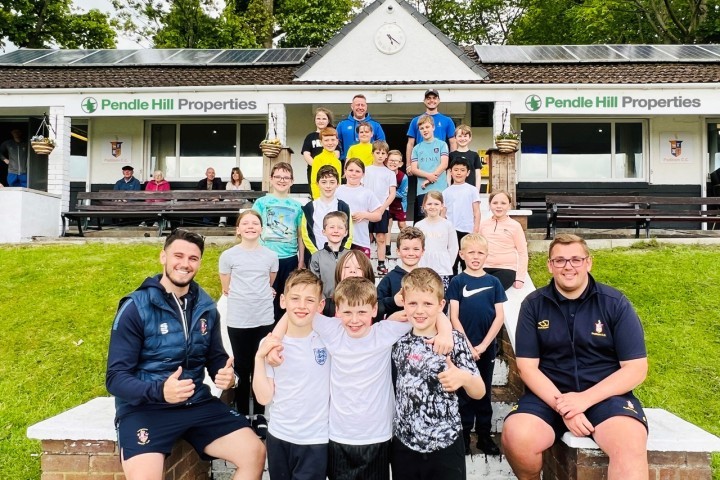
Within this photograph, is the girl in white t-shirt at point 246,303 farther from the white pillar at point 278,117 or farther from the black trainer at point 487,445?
the white pillar at point 278,117

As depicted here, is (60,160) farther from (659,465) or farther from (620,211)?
(659,465)

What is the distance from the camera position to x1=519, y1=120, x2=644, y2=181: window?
12883 millimetres

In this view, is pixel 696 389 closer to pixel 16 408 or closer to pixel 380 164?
pixel 380 164

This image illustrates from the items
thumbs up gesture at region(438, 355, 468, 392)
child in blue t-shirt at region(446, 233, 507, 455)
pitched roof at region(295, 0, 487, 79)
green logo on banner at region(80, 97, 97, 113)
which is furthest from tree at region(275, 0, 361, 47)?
thumbs up gesture at region(438, 355, 468, 392)

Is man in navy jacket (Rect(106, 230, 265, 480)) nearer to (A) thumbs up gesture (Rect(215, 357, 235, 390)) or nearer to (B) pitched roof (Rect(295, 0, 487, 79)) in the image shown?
(A) thumbs up gesture (Rect(215, 357, 235, 390))

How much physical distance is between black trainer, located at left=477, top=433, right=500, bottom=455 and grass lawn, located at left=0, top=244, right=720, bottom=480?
1.58 meters

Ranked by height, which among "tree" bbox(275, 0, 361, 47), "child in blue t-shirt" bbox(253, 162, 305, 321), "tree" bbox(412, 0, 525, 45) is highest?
"tree" bbox(412, 0, 525, 45)

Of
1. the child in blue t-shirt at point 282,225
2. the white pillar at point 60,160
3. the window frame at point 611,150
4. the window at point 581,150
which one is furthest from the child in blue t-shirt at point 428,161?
the white pillar at point 60,160

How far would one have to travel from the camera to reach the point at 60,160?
1119cm

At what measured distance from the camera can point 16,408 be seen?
4.25 meters

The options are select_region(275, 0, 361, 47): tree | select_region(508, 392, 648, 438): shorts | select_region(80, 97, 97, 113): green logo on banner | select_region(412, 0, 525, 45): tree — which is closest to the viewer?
select_region(508, 392, 648, 438): shorts

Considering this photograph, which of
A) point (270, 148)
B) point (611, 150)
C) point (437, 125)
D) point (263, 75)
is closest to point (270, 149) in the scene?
point (270, 148)

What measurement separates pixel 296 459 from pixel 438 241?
2.48m

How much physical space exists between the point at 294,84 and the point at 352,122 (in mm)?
5225
